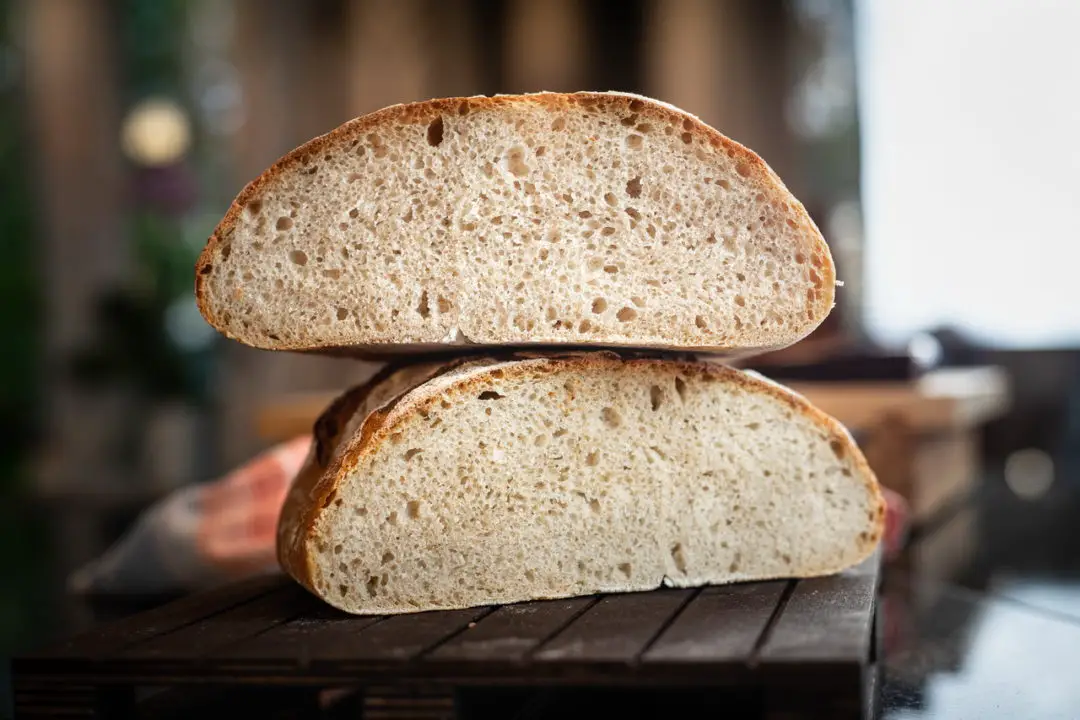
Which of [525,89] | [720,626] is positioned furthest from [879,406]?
[525,89]

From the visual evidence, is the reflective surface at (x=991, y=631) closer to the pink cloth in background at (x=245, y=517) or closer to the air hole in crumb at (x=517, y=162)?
the air hole in crumb at (x=517, y=162)

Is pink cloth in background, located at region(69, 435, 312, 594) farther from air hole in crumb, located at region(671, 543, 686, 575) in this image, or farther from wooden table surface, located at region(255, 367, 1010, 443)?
air hole in crumb, located at region(671, 543, 686, 575)

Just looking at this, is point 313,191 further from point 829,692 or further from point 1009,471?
point 1009,471

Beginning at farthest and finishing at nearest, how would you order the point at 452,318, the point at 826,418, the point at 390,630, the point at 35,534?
the point at 35,534 → the point at 826,418 → the point at 452,318 → the point at 390,630

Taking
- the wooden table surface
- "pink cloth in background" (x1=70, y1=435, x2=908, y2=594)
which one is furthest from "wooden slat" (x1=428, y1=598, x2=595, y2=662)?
the wooden table surface

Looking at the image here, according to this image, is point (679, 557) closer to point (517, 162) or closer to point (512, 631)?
point (512, 631)

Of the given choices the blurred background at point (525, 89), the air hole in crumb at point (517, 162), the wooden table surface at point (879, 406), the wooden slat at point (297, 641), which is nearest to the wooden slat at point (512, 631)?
the wooden slat at point (297, 641)

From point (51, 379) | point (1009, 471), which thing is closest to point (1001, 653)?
point (1009, 471)
